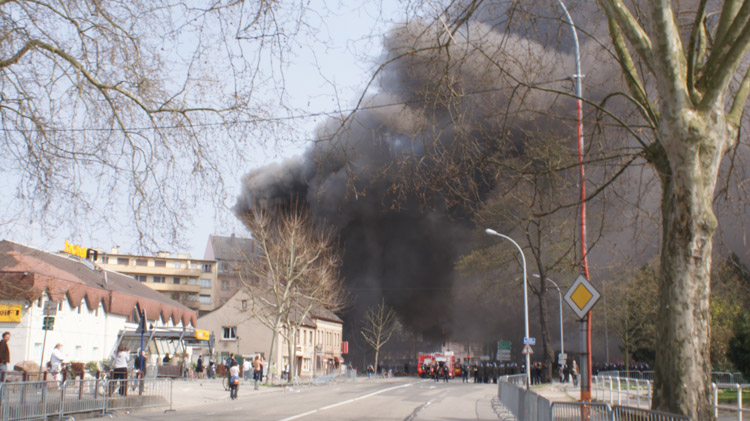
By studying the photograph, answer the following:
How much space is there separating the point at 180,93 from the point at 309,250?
34.8 metres

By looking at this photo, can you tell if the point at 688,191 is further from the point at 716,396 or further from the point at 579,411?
the point at 716,396

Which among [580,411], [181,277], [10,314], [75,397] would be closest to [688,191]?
[580,411]

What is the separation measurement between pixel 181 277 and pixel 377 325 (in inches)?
1322

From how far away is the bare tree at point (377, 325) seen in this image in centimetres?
7456

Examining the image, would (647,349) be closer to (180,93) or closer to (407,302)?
(407,302)

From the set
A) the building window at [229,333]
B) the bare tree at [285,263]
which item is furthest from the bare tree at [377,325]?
the bare tree at [285,263]

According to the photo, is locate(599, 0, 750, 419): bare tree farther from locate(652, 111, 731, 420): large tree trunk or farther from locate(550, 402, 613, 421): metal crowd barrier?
locate(550, 402, 613, 421): metal crowd barrier

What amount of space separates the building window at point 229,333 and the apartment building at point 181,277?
102ft

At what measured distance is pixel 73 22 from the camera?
9.19m

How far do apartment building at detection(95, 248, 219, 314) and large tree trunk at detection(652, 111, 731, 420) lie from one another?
91650 mm

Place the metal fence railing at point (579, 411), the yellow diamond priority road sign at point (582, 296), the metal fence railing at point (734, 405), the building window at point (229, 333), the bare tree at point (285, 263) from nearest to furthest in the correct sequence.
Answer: the metal fence railing at point (579, 411) < the metal fence railing at point (734, 405) < the yellow diamond priority road sign at point (582, 296) < the bare tree at point (285, 263) < the building window at point (229, 333)

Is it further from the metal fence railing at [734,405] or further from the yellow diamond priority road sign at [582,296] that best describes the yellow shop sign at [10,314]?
the metal fence railing at [734,405]

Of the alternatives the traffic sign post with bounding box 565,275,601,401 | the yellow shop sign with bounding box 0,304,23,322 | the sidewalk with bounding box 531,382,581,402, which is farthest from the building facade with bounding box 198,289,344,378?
the traffic sign post with bounding box 565,275,601,401

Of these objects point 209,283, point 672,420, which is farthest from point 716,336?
point 209,283
